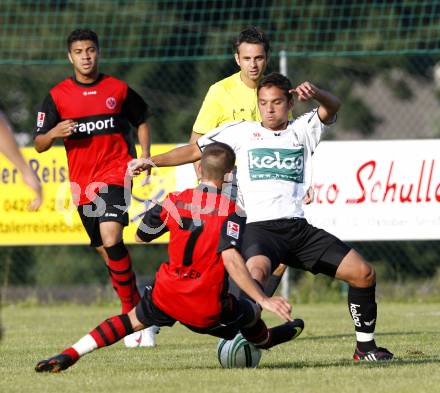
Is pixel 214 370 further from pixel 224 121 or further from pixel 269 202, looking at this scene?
pixel 224 121

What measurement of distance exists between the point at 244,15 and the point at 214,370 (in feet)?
45.3

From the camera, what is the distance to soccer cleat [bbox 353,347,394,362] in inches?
289

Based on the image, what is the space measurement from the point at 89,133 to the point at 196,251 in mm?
2958

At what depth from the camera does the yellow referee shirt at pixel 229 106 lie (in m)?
8.59

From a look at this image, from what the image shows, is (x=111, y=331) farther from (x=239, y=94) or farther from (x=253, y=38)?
(x=253, y=38)

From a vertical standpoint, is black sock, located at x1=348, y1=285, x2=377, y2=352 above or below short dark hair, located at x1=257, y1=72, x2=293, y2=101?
below

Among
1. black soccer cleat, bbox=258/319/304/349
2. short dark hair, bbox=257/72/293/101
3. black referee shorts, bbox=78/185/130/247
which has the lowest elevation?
black soccer cleat, bbox=258/319/304/349

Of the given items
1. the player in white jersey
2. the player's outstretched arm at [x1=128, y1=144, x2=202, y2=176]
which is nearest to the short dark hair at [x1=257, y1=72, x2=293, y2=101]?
the player in white jersey

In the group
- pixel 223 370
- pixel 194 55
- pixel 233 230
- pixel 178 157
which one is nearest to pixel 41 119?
pixel 178 157

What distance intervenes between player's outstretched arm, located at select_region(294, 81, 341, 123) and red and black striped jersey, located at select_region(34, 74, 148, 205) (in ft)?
6.71

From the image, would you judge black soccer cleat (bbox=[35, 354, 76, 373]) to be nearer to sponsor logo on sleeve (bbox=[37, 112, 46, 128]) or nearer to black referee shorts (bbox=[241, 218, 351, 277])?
black referee shorts (bbox=[241, 218, 351, 277])

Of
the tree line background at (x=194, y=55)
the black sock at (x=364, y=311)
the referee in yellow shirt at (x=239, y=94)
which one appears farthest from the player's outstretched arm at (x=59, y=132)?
the tree line background at (x=194, y=55)

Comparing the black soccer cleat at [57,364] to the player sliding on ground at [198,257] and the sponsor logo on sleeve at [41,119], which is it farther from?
the sponsor logo on sleeve at [41,119]

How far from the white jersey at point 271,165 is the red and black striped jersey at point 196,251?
3.16 ft
